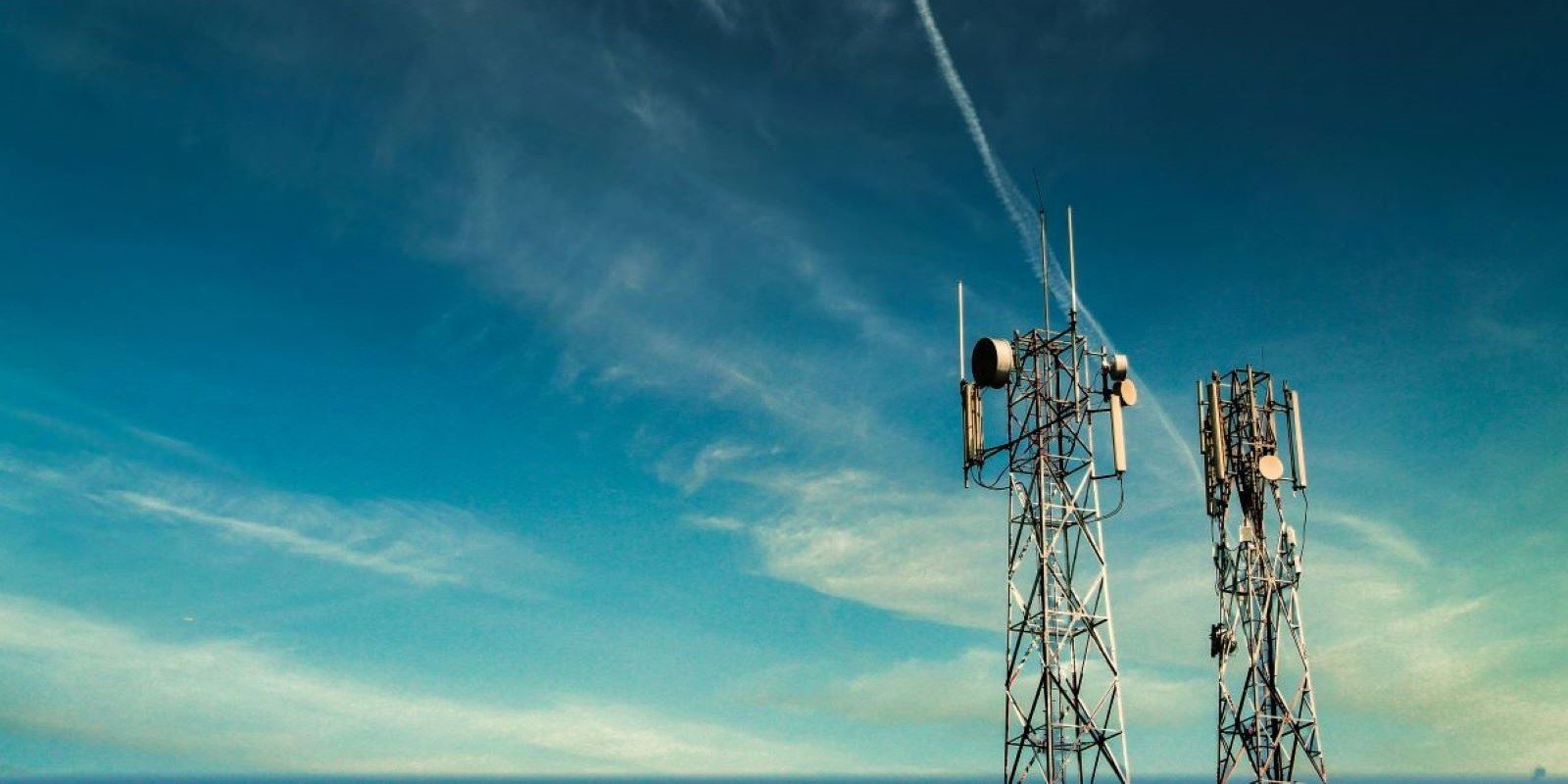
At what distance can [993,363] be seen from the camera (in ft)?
124

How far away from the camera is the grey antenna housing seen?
37750 millimetres

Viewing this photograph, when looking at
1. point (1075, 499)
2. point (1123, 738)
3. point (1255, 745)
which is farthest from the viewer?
point (1255, 745)

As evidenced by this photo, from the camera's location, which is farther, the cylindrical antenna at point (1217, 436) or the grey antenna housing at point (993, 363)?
the cylindrical antenna at point (1217, 436)

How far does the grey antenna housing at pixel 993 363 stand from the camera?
37.8m

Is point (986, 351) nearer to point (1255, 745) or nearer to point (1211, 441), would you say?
point (1211, 441)

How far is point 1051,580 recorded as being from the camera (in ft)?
118

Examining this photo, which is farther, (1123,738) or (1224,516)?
(1224,516)

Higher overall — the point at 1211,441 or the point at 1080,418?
the point at 1211,441

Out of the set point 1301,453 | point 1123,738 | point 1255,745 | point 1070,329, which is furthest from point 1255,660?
point 1070,329

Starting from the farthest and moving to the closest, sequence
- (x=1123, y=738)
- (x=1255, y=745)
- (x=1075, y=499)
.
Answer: (x=1255, y=745)
(x=1075, y=499)
(x=1123, y=738)

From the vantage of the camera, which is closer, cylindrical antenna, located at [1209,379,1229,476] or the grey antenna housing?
the grey antenna housing

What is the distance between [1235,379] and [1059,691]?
19.7 meters

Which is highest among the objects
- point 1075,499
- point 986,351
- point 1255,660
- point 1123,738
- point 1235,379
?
point 1235,379

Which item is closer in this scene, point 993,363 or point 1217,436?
point 993,363
